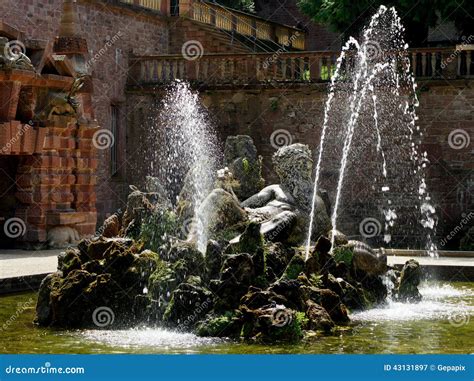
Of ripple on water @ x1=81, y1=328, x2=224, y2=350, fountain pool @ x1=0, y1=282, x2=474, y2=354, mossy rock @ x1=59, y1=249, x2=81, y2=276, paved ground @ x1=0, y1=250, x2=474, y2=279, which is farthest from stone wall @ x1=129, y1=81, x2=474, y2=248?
ripple on water @ x1=81, y1=328, x2=224, y2=350

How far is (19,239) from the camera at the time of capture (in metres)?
20.8

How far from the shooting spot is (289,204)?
13984 millimetres

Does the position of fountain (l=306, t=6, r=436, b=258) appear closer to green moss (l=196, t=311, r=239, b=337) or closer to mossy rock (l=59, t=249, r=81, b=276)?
mossy rock (l=59, t=249, r=81, b=276)

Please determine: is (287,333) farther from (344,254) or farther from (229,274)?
(344,254)

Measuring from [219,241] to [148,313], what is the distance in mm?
1383

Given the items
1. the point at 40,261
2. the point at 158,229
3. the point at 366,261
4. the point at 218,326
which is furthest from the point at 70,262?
the point at 40,261

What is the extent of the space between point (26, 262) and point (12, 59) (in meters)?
3.90

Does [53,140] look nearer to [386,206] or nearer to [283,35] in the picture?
[386,206]

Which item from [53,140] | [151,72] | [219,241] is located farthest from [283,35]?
[219,241]

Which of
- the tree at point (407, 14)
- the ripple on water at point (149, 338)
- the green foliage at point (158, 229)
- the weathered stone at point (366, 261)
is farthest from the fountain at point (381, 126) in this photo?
the ripple on water at point (149, 338)

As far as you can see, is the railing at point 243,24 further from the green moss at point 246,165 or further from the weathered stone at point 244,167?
Answer: the green moss at point 246,165

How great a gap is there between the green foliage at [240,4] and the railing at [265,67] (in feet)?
34.9

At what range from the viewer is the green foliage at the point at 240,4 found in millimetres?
39719

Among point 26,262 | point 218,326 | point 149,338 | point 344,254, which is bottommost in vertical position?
point 149,338
